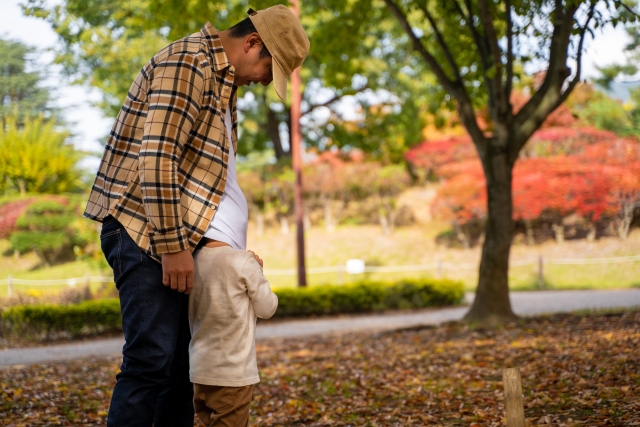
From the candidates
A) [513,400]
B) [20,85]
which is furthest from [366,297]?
[513,400]

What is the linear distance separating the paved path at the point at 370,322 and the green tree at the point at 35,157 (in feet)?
7.51

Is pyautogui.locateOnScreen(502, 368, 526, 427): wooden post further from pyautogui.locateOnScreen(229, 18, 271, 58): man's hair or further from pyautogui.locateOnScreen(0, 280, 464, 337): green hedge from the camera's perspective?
pyautogui.locateOnScreen(0, 280, 464, 337): green hedge

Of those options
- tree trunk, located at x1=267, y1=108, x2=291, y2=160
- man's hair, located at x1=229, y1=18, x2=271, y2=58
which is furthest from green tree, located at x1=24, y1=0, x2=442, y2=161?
man's hair, located at x1=229, y1=18, x2=271, y2=58

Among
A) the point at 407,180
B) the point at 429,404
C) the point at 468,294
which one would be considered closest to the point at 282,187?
the point at 407,180

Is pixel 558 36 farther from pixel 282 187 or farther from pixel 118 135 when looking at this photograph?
pixel 282 187

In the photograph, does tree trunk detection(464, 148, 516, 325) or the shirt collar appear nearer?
the shirt collar

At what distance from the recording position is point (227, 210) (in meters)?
2.22

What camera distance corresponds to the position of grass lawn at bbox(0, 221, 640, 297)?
16.5m

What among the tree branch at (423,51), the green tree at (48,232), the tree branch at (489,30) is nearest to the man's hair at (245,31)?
the tree branch at (489,30)

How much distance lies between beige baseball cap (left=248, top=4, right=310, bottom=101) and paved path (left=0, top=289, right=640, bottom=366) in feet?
19.1

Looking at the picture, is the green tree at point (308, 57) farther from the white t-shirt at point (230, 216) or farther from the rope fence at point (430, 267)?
the white t-shirt at point (230, 216)

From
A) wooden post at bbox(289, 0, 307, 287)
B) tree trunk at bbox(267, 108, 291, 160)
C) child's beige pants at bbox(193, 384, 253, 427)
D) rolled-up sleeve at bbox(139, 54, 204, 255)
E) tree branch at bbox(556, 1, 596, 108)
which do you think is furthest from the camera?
tree trunk at bbox(267, 108, 291, 160)

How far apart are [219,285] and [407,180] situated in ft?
65.4

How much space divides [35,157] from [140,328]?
760cm
